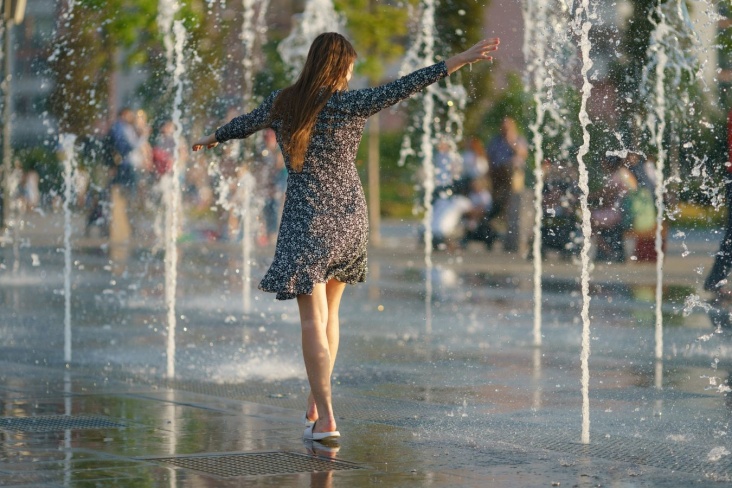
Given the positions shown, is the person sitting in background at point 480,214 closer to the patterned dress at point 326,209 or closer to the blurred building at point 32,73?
the blurred building at point 32,73

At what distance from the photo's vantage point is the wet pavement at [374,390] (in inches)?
213

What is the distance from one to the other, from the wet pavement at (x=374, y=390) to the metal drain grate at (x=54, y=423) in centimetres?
2

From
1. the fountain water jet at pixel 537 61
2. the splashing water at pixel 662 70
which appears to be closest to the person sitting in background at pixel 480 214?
the fountain water jet at pixel 537 61

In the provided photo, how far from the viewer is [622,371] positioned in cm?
852

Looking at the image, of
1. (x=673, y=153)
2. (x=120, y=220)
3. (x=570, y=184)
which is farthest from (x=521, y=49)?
(x=120, y=220)

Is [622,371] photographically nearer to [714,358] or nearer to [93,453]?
[714,358]

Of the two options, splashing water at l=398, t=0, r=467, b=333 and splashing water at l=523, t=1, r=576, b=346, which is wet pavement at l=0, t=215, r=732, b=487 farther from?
splashing water at l=398, t=0, r=467, b=333

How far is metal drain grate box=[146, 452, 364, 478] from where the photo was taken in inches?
209

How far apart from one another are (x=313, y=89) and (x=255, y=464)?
1566 mm

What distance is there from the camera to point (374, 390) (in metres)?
7.79

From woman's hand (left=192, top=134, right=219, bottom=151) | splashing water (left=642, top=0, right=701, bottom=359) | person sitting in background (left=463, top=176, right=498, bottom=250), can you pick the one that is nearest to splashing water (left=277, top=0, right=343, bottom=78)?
person sitting in background (left=463, top=176, right=498, bottom=250)

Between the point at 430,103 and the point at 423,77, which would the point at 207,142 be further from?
the point at 430,103

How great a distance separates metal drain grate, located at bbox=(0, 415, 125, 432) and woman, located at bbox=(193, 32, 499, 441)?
981mm

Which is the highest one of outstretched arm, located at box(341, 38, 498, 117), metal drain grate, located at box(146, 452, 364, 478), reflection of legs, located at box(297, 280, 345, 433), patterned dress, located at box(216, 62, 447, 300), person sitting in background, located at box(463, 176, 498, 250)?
person sitting in background, located at box(463, 176, 498, 250)
